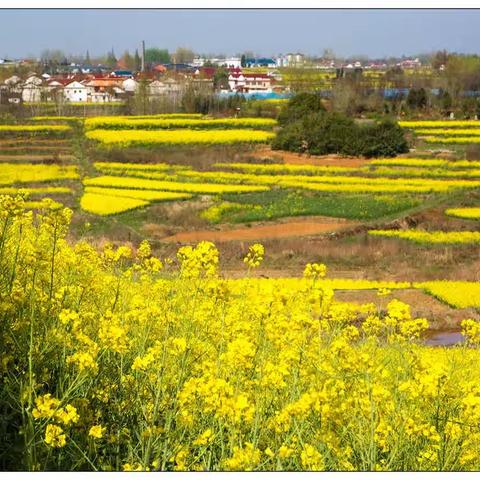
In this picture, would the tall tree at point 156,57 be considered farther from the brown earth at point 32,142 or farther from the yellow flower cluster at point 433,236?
the yellow flower cluster at point 433,236

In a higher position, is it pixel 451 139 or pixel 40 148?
pixel 40 148

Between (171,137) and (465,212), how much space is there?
2050cm

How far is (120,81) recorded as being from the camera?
66750mm

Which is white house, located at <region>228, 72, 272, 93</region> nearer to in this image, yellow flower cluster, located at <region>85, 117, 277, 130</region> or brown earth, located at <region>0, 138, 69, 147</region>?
yellow flower cluster, located at <region>85, 117, 277, 130</region>

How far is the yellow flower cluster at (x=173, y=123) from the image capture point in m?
47.3

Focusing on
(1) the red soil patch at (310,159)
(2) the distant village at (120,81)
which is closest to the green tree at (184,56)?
(2) the distant village at (120,81)

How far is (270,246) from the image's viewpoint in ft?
72.7

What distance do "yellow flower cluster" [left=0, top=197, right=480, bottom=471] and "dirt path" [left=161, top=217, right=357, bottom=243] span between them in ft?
60.8

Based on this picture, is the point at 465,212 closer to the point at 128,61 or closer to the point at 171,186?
the point at 171,186

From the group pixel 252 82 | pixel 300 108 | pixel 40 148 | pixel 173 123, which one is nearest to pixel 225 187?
pixel 40 148

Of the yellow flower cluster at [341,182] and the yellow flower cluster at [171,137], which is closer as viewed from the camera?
the yellow flower cluster at [341,182]

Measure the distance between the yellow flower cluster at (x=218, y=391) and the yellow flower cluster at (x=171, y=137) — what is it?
37677mm
